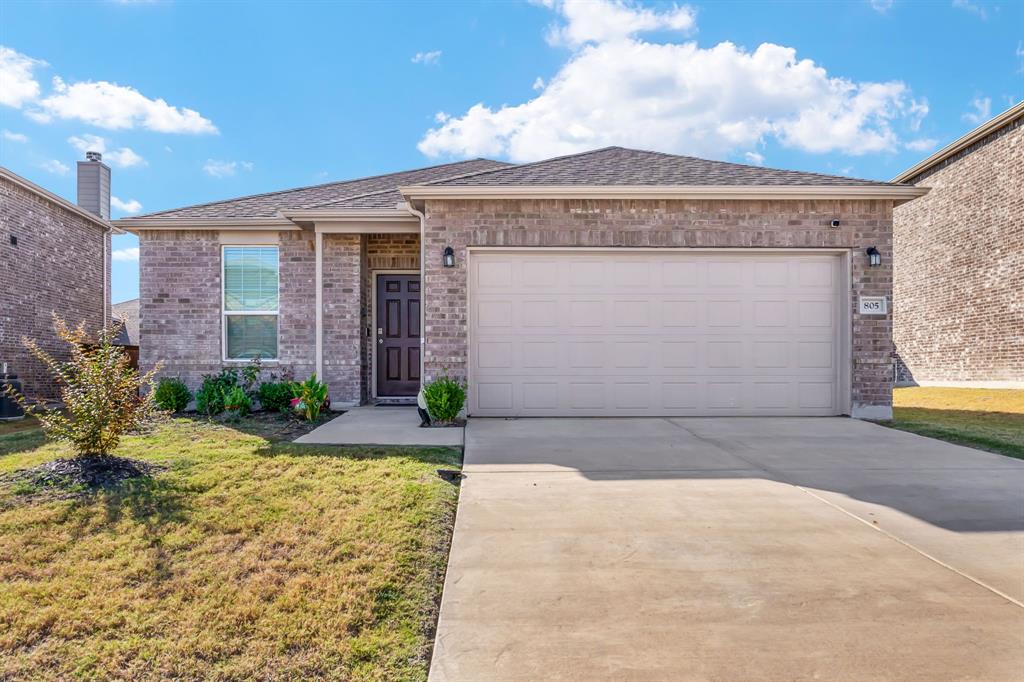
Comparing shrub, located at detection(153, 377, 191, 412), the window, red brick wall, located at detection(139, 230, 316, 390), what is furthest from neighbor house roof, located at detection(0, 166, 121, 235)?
shrub, located at detection(153, 377, 191, 412)

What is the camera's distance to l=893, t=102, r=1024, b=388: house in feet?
→ 44.7

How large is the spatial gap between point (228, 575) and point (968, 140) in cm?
1899

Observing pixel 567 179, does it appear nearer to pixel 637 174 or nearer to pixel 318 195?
pixel 637 174

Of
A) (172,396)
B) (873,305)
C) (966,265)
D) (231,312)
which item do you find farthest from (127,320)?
(966,265)

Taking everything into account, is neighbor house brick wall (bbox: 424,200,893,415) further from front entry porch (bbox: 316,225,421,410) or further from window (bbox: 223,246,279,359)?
window (bbox: 223,246,279,359)

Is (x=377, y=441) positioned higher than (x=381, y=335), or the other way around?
(x=381, y=335)

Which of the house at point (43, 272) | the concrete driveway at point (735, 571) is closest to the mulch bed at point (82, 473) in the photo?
the concrete driveway at point (735, 571)

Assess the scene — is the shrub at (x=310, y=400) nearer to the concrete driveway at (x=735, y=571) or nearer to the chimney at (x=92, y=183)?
the concrete driveway at (x=735, y=571)

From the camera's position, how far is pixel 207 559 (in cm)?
315

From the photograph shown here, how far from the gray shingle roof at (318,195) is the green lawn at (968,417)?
8.33m

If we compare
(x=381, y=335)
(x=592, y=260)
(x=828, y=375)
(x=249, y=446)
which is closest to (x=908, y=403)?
(x=828, y=375)

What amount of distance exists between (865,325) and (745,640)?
7.18 meters

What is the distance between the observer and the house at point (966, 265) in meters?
13.6

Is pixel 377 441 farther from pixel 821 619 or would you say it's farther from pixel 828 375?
pixel 828 375
